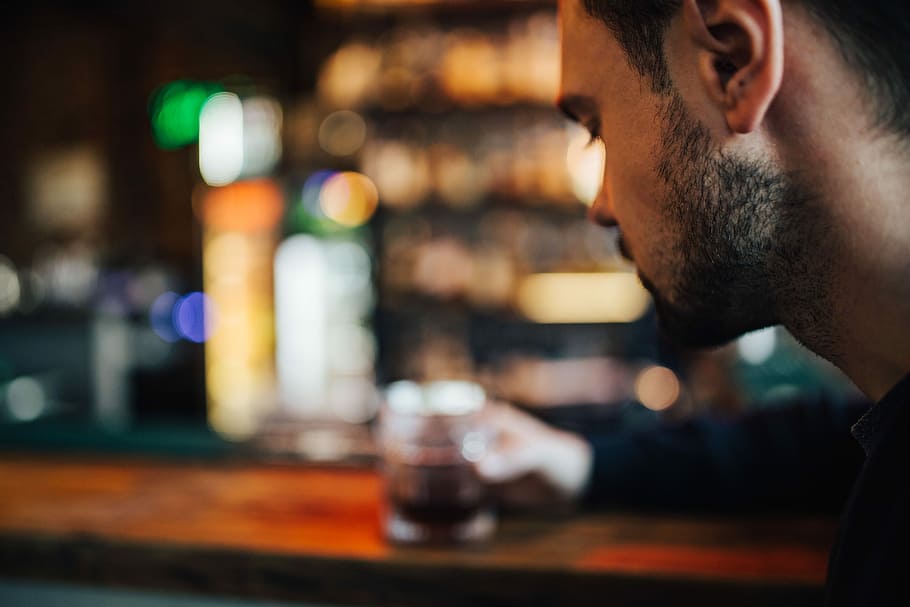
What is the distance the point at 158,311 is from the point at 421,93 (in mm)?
2827

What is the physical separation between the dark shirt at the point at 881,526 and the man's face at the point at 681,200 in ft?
0.61

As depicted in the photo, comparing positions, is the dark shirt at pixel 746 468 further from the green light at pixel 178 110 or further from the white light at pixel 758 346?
the green light at pixel 178 110

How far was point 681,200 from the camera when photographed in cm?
84

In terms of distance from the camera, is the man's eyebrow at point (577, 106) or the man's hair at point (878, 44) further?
the man's eyebrow at point (577, 106)

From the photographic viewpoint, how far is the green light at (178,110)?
252 inches

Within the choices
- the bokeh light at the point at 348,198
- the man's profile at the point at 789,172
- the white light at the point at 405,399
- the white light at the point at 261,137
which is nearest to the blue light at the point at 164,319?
the white light at the point at 261,137

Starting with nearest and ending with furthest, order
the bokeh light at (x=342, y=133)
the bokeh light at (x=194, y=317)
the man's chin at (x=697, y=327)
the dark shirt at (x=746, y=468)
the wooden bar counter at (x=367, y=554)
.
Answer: the man's chin at (x=697, y=327) → the wooden bar counter at (x=367, y=554) → the dark shirt at (x=746, y=468) → the bokeh light at (x=342, y=133) → the bokeh light at (x=194, y=317)

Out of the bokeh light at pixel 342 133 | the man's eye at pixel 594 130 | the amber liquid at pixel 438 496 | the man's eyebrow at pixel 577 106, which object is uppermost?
the bokeh light at pixel 342 133

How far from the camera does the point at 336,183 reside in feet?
16.3

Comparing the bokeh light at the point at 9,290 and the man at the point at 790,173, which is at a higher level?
the man at the point at 790,173

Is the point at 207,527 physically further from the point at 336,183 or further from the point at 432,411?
the point at 336,183

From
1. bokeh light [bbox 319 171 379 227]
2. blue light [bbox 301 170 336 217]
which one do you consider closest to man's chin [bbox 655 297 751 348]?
bokeh light [bbox 319 171 379 227]

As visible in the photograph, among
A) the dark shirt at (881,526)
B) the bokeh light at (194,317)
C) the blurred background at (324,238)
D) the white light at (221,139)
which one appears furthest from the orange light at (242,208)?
the dark shirt at (881,526)

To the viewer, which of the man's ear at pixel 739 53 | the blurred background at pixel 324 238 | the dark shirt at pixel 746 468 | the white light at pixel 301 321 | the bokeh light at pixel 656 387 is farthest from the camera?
the white light at pixel 301 321
